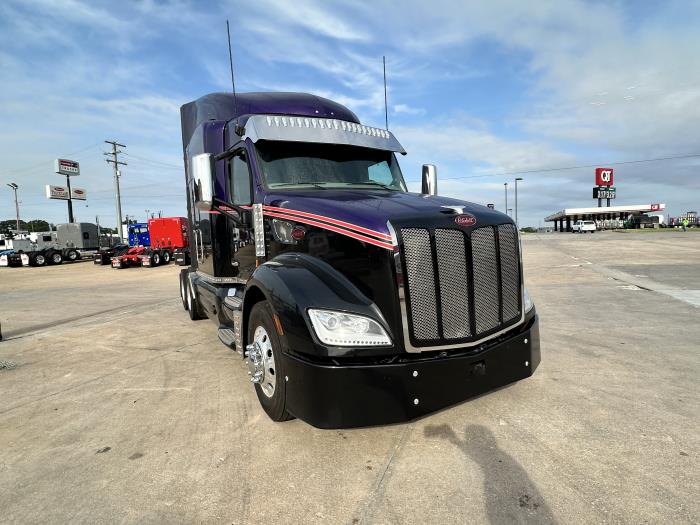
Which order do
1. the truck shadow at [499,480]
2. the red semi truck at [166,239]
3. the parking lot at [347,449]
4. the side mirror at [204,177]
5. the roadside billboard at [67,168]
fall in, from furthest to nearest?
the roadside billboard at [67,168], the red semi truck at [166,239], the side mirror at [204,177], the parking lot at [347,449], the truck shadow at [499,480]

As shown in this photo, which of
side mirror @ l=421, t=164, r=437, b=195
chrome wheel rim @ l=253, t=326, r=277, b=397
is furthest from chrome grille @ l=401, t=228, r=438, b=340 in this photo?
side mirror @ l=421, t=164, r=437, b=195

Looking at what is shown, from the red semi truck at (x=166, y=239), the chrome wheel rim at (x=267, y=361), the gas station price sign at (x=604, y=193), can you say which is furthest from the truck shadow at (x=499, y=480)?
the gas station price sign at (x=604, y=193)

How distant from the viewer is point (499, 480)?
8.55 ft

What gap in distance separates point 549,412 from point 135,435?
129 inches

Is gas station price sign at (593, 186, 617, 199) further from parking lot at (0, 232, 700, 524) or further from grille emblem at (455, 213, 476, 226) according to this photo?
grille emblem at (455, 213, 476, 226)

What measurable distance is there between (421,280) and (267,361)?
139 cm

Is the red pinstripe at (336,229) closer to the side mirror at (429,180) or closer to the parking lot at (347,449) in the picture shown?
the parking lot at (347,449)

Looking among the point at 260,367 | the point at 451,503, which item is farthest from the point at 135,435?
the point at 451,503

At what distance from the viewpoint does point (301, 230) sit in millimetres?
3527

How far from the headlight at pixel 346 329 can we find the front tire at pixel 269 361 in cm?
46

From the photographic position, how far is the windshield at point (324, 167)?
4191 millimetres

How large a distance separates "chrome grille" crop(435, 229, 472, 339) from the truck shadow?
0.76 meters

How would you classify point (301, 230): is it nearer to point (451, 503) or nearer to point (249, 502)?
point (249, 502)

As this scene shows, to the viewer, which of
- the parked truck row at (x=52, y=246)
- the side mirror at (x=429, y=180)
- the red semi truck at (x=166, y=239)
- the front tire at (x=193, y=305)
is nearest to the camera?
the side mirror at (x=429, y=180)
